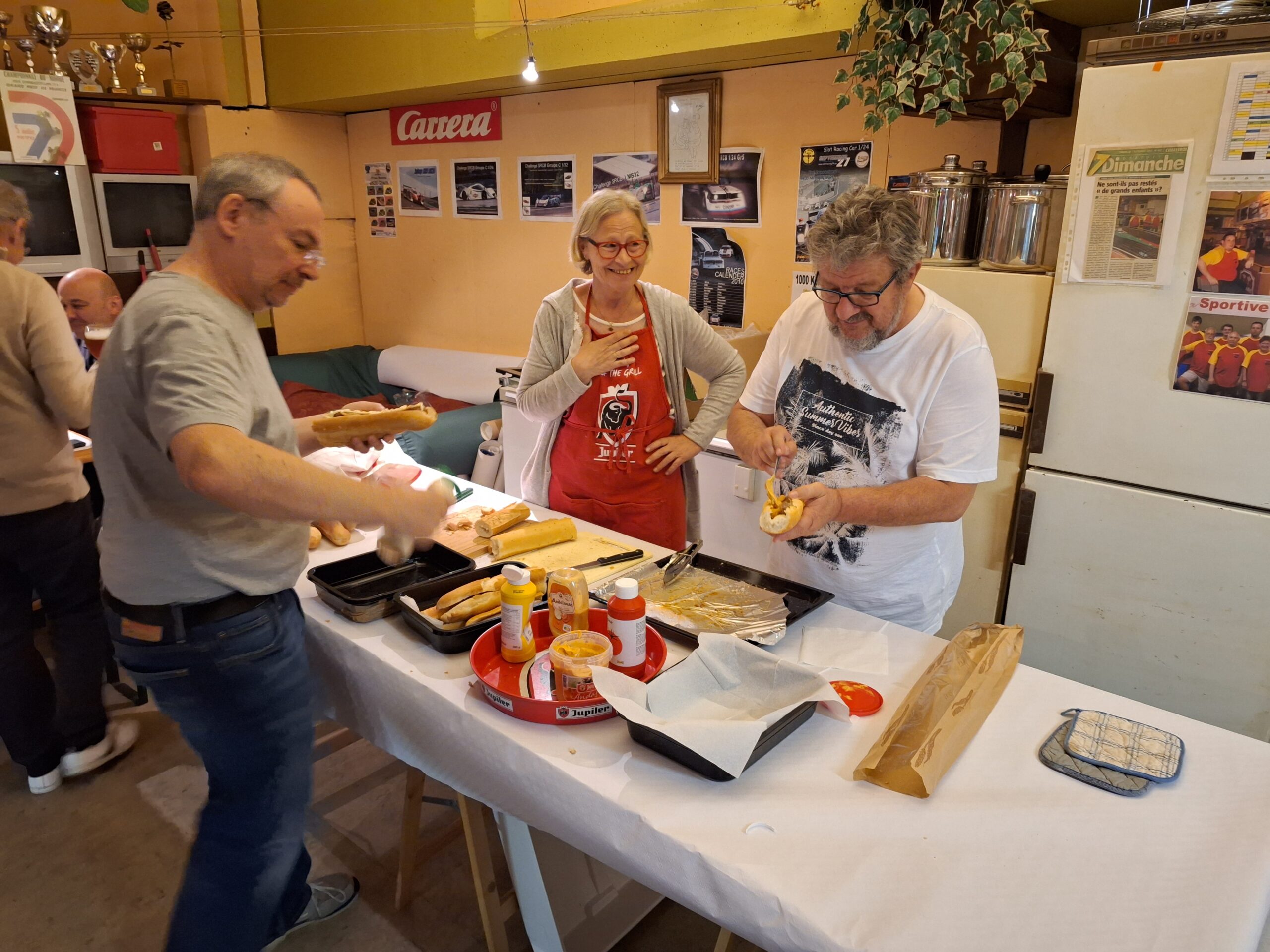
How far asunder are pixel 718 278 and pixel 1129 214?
1.79 metres

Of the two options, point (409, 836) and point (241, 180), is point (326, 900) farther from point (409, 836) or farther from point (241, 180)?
point (241, 180)

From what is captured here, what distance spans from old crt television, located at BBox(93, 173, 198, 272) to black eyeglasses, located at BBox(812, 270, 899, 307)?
3959 mm

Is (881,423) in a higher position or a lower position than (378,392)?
higher

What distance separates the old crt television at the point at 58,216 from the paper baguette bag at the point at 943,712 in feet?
15.0

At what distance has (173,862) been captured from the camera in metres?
2.24

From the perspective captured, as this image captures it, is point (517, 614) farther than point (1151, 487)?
No

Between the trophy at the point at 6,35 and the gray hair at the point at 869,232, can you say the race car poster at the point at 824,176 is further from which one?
the trophy at the point at 6,35

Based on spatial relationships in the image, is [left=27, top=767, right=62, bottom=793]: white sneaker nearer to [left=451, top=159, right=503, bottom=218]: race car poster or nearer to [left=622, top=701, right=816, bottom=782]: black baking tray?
[left=622, top=701, right=816, bottom=782]: black baking tray

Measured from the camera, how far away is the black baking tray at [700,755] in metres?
1.20

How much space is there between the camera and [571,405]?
7.43ft

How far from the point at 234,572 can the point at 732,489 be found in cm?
192

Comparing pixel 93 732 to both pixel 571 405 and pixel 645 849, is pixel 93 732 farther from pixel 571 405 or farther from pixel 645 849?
pixel 645 849

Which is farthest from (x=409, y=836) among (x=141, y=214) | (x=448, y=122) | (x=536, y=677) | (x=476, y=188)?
(x=141, y=214)

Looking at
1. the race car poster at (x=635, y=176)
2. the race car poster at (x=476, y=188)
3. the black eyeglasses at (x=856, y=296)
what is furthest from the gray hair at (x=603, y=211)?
the race car poster at (x=476, y=188)
